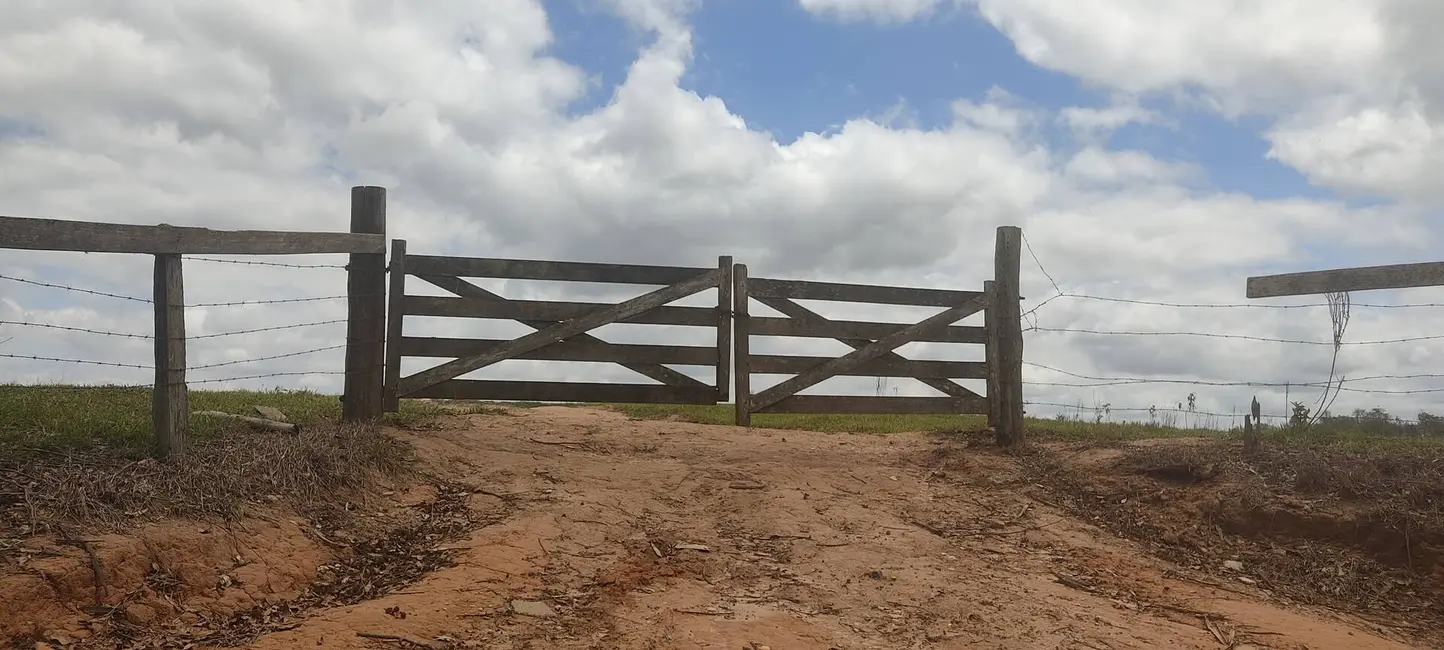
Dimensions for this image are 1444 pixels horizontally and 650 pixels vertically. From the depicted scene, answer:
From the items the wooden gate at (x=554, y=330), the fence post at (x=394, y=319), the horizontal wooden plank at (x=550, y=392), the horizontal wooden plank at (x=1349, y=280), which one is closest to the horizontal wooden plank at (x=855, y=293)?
the wooden gate at (x=554, y=330)

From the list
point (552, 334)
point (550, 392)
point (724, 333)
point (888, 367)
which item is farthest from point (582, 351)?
point (888, 367)

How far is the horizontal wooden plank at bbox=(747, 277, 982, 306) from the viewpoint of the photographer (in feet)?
35.6

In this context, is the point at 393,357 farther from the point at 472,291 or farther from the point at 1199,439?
the point at 1199,439

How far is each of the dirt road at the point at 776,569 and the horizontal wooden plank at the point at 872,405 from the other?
1056 mm

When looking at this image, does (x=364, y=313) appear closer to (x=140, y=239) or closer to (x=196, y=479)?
(x=140, y=239)

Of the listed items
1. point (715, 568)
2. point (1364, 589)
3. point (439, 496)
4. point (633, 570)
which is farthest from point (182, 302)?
point (1364, 589)

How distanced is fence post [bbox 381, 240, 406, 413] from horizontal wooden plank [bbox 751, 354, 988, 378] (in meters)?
3.79

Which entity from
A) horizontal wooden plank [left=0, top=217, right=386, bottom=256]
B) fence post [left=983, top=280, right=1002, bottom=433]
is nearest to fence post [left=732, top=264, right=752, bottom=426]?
fence post [left=983, top=280, right=1002, bottom=433]

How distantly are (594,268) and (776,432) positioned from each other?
2946mm

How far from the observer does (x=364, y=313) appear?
9477 millimetres

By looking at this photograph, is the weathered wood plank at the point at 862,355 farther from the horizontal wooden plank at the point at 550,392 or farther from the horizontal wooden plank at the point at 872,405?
the horizontal wooden plank at the point at 550,392

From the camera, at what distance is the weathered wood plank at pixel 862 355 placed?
10898 millimetres

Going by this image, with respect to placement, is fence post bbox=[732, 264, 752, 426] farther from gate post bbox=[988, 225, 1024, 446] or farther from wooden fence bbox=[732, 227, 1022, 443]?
gate post bbox=[988, 225, 1024, 446]

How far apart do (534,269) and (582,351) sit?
3.28 ft
